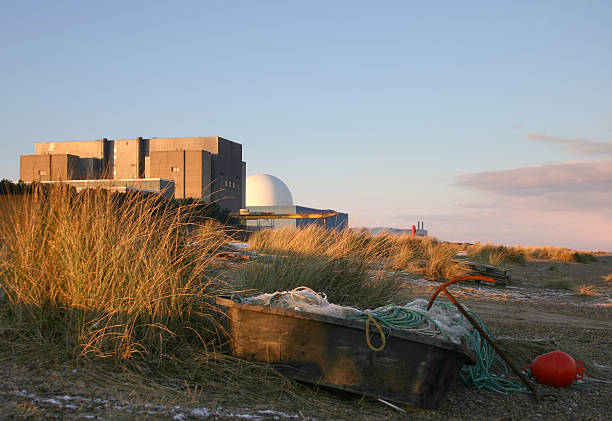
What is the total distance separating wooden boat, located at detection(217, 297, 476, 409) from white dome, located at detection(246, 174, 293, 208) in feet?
228

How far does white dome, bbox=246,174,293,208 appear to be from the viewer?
243 feet

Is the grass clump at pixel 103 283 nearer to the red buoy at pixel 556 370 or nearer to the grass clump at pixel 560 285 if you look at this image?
the red buoy at pixel 556 370

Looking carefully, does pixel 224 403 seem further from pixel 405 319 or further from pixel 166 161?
pixel 166 161

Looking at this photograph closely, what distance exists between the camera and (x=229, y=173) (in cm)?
6619

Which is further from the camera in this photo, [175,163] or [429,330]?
[175,163]

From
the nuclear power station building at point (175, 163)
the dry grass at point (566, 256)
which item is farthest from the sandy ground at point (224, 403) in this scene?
the nuclear power station building at point (175, 163)

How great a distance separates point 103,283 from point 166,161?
2301 inches

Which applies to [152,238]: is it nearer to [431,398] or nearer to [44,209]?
[44,209]

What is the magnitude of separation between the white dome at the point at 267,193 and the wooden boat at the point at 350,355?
69.5 m

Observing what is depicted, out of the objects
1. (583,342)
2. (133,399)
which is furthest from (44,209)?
(583,342)

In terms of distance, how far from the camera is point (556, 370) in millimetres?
4750

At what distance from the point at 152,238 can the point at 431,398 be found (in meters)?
3.18

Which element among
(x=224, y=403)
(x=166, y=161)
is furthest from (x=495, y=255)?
(x=166, y=161)

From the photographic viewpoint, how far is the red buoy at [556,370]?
475 cm
